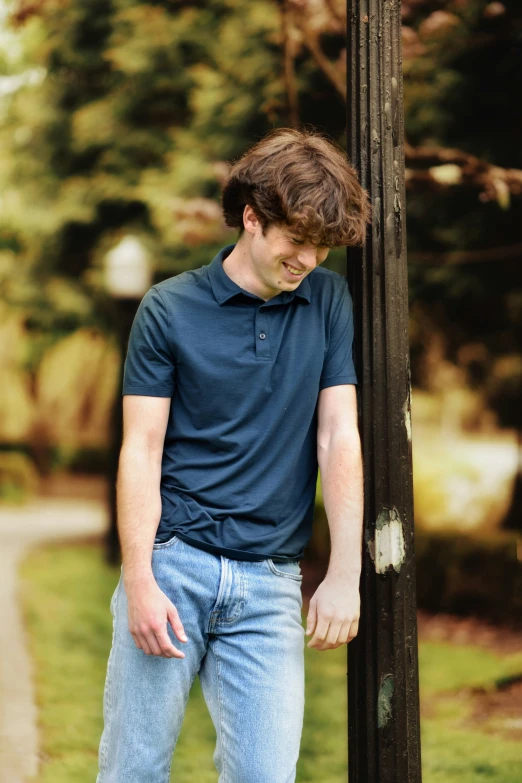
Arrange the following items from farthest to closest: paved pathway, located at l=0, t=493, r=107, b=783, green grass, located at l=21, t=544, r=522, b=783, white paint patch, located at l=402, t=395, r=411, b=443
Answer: paved pathway, located at l=0, t=493, r=107, b=783, green grass, located at l=21, t=544, r=522, b=783, white paint patch, located at l=402, t=395, r=411, b=443

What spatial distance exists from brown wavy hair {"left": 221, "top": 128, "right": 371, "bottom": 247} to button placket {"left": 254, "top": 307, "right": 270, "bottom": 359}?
8.5 inches

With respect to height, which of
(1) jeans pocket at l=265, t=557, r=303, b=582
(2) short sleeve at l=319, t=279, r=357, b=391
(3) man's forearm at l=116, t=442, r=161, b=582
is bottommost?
(1) jeans pocket at l=265, t=557, r=303, b=582

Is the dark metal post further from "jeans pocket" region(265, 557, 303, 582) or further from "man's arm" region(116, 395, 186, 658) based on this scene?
"man's arm" region(116, 395, 186, 658)

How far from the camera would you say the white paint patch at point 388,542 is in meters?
2.55

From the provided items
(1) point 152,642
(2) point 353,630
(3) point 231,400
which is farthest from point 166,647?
(3) point 231,400

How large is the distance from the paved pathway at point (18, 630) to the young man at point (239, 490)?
248cm

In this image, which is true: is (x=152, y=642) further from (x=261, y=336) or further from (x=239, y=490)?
(x=261, y=336)

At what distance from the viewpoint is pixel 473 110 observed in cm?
714

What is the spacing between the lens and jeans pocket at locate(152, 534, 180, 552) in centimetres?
240

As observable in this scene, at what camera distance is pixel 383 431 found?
2.58 meters

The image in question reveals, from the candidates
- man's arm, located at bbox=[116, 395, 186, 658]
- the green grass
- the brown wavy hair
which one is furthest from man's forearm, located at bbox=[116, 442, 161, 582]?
the green grass

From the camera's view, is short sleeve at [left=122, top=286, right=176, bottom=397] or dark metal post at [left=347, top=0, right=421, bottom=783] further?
dark metal post at [left=347, top=0, right=421, bottom=783]

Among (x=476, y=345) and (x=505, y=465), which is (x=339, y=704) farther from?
(x=505, y=465)

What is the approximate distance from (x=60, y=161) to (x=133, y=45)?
330 centimetres
